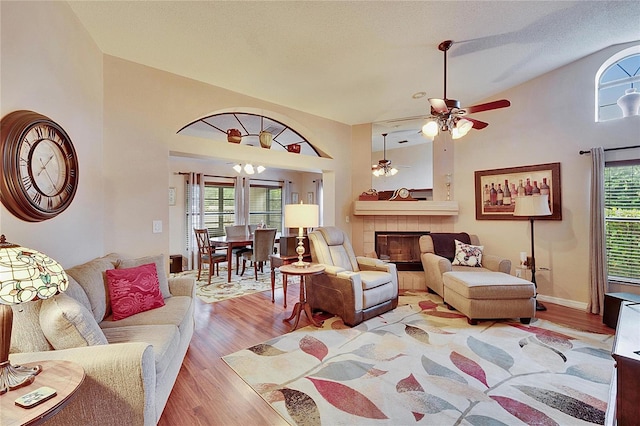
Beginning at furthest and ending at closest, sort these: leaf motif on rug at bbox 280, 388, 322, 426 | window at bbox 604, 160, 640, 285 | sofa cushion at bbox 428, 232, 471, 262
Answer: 1. sofa cushion at bbox 428, 232, 471, 262
2. window at bbox 604, 160, 640, 285
3. leaf motif on rug at bbox 280, 388, 322, 426

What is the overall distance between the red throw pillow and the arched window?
5.45m

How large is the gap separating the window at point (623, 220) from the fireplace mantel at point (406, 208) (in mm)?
1840

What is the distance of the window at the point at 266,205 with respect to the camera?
26.0 ft

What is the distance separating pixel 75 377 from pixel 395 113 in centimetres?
486

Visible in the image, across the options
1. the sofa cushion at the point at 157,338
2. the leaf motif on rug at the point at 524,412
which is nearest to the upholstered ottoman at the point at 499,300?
the leaf motif on rug at the point at 524,412

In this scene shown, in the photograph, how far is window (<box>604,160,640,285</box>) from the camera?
3.33 m

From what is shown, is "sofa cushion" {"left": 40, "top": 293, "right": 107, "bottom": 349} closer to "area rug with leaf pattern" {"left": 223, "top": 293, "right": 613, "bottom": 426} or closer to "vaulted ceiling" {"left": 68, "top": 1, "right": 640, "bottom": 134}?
"area rug with leaf pattern" {"left": 223, "top": 293, "right": 613, "bottom": 426}

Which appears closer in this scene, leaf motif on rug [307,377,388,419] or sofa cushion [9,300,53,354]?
sofa cushion [9,300,53,354]

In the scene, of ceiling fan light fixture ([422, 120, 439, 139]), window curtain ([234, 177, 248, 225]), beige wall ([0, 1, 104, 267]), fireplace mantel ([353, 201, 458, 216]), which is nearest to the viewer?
beige wall ([0, 1, 104, 267])

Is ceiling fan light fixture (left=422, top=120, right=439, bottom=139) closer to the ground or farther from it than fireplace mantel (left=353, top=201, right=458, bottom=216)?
farther from it

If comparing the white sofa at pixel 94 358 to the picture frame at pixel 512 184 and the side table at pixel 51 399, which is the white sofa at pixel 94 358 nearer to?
the side table at pixel 51 399

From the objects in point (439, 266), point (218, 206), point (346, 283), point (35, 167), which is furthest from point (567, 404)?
point (218, 206)

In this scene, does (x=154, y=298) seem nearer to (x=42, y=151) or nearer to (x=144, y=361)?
(x=144, y=361)

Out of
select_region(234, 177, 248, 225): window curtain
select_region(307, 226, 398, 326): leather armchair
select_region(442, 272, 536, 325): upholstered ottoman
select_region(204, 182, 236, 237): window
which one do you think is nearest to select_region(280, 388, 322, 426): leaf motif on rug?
select_region(307, 226, 398, 326): leather armchair
